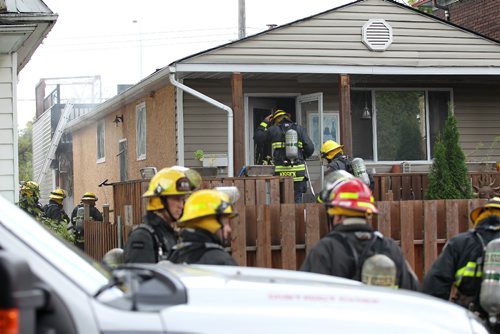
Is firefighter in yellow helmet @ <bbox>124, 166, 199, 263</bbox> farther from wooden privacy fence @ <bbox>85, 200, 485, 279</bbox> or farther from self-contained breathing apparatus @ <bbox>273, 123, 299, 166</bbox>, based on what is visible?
self-contained breathing apparatus @ <bbox>273, 123, 299, 166</bbox>

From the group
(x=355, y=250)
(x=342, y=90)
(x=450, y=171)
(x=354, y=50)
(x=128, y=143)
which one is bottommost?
(x=355, y=250)

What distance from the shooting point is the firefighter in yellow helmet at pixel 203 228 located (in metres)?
5.03

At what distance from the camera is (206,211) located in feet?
16.6

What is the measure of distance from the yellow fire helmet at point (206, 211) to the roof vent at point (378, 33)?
1065cm

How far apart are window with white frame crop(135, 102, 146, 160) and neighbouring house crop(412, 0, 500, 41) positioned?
8.07 m

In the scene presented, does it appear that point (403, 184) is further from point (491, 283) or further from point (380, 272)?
point (380, 272)

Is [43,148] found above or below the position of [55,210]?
above

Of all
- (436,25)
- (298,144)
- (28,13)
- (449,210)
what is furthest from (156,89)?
(449,210)

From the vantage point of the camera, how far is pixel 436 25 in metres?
15.7

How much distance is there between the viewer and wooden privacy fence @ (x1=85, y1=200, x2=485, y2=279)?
366 inches

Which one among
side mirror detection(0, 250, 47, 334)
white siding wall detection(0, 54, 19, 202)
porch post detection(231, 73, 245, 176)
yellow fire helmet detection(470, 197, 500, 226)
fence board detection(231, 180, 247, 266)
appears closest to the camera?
side mirror detection(0, 250, 47, 334)

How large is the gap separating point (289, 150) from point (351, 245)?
818cm

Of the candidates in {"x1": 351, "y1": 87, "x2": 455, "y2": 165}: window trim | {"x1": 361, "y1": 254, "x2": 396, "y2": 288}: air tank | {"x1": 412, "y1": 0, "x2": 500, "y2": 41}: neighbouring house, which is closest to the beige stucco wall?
{"x1": 351, "y1": 87, "x2": 455, "y2": 165}: window trim

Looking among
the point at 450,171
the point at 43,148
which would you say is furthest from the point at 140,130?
the point at 43,148
